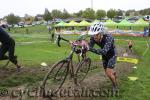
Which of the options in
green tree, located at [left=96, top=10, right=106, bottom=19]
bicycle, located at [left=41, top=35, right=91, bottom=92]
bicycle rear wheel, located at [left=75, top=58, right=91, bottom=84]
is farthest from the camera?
green tree, located at [left=96, top=10, right=106, bottom=19]

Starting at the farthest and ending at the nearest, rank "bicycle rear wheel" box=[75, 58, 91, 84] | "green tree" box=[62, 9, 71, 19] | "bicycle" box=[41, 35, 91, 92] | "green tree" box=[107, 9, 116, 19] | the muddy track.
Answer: "green tree" box=[62, 9, 71, 19]
"green tree" box=[107, 9, 116, 19]
"bicycle rear wheel" box=[75, 58, 91, 84]
the muddy track
"bicycle" box=[41, 35, 91, 92]

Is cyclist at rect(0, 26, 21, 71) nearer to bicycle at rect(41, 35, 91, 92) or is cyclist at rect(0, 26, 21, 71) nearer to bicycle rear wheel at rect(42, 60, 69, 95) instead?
bicycle at rect(41, 35, 91, 92)

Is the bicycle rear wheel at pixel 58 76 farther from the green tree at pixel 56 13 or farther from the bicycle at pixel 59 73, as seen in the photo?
the green tree at pixel 56 13

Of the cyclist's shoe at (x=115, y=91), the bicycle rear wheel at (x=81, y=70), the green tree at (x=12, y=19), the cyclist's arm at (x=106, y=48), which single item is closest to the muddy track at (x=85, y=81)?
the bicycle rear wheel at (x=81, y=70)

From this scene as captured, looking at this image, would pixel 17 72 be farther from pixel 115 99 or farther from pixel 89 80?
pixel 115 99

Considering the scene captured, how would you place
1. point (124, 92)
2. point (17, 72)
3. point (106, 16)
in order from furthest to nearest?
1. point (106, 16)
2. point (17, 72)
3. point (124, 92)

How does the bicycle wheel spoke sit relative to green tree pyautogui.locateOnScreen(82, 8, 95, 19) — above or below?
above

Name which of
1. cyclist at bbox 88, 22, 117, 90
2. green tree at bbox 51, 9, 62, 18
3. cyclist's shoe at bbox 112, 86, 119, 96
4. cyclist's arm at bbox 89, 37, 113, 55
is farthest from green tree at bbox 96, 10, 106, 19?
cyclist's arm at bbox 89, 37, 113, 55

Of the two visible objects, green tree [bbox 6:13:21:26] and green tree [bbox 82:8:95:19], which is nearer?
green tree [bbox 82:8:95:19]

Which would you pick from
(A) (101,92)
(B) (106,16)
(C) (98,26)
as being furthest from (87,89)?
(B) (106,16)

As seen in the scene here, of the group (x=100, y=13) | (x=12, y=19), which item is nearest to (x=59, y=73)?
(x=100, y=13)

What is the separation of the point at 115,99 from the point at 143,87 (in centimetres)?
252

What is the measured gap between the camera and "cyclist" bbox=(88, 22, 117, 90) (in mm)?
9789

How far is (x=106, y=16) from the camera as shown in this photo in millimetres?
144375
